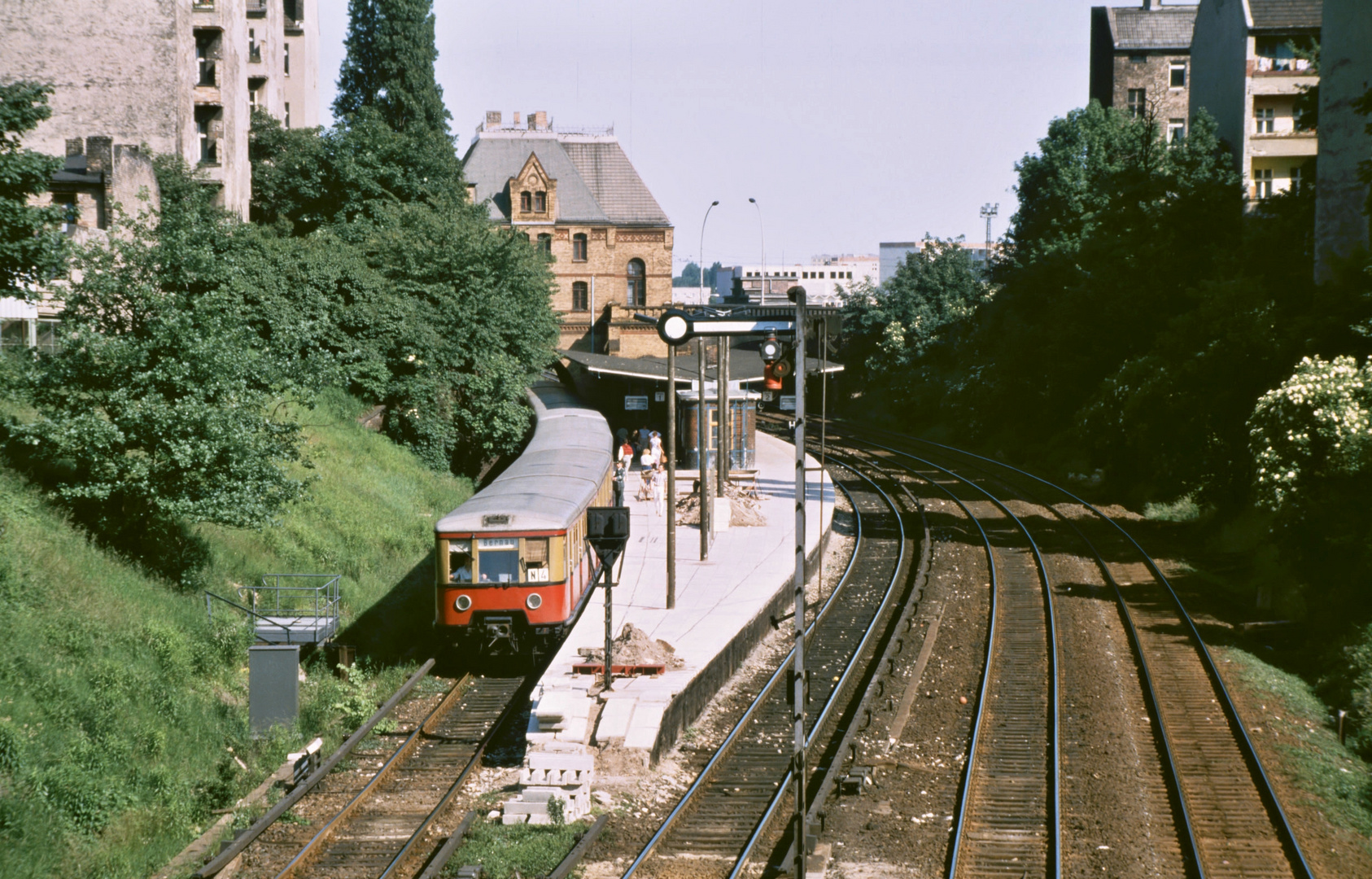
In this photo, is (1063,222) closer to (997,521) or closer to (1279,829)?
(997,521)

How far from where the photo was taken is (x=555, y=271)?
66.4 metres

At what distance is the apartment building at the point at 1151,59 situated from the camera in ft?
210

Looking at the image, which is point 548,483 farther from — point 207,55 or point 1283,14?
point 1283,14

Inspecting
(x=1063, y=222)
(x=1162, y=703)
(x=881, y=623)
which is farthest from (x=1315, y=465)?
(x=1063, y=222)

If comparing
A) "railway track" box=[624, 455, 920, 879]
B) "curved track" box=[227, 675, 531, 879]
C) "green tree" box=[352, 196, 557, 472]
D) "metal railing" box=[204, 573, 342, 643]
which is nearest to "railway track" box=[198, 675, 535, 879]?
"curved track" box=[227, 675, 531, 879]

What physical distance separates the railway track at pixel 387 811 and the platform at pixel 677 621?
47.8 inches

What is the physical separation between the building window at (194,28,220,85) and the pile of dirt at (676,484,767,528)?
23.6 m

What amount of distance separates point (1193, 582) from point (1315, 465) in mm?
4479

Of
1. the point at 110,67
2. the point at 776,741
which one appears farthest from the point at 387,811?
the point at 110,67

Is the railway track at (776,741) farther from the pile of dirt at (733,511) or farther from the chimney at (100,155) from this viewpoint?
the chimney at (100,155)

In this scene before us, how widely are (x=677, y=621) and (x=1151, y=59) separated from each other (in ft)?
185

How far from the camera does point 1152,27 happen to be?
6488 cm

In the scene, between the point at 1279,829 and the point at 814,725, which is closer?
the point at 1279,829

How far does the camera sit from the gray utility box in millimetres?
15930
